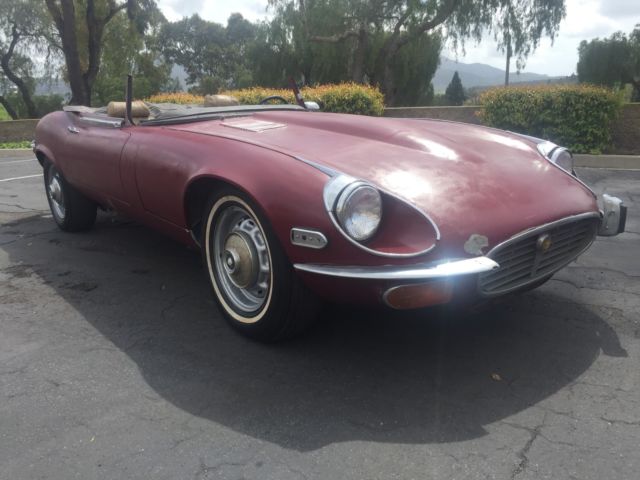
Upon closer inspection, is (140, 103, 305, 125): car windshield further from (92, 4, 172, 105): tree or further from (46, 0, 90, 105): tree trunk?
(92, 4, 172, 105): tree

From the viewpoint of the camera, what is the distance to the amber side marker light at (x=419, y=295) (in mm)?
2174

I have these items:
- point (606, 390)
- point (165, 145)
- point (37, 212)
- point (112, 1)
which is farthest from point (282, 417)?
point (112, 1)

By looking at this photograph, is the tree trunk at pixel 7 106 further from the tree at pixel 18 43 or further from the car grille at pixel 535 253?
the car grille at pixel 535 253

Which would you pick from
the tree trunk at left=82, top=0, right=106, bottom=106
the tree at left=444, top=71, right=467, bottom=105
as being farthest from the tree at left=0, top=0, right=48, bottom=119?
the tree at left=444, top=71, right=467, bottom=105

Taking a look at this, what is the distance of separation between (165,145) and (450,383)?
6.49ft

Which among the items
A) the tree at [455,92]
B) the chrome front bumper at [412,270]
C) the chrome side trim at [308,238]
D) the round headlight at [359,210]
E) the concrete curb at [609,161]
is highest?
the tree at [455,92]

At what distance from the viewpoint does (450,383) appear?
7.85 feet

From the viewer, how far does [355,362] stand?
8.54 ft

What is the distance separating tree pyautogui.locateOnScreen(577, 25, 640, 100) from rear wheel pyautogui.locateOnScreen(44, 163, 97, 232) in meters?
40.5

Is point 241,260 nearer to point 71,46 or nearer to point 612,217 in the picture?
point 612,217

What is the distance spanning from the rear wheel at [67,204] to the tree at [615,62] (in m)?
40.5

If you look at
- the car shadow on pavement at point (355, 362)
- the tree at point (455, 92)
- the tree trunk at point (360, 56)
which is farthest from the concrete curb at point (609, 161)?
the tree at point (455, 92)

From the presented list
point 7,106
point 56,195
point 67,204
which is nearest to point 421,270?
point 67,204

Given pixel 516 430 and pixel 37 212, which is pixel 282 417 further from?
pixel 37 212
